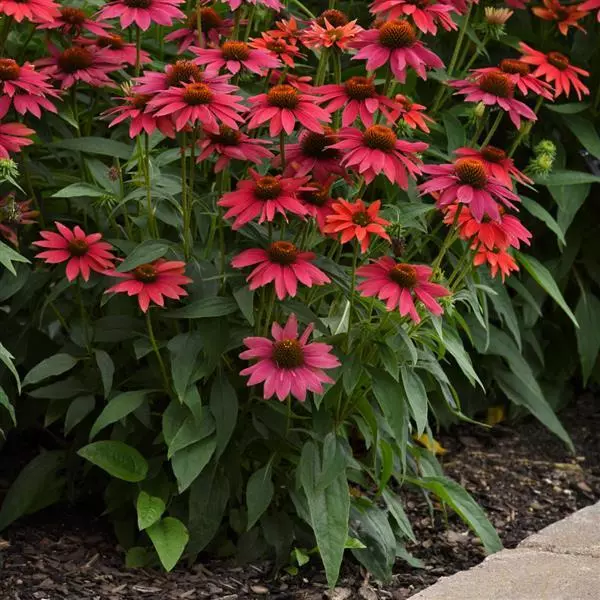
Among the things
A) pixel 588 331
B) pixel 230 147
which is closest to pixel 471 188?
pixel 230 147

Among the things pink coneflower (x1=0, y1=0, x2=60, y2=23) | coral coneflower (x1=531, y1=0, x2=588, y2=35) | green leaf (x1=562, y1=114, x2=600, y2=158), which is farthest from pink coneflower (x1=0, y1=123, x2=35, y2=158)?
green leaf (x1=562, y1=114, x2=600, y2=158)

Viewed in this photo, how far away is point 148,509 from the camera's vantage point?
2879 mm

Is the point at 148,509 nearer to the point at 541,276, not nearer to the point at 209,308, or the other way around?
the point at 209,308

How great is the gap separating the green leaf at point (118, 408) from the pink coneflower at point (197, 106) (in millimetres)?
674

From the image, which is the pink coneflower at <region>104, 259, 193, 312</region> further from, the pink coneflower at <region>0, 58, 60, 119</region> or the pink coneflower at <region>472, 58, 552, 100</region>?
the pink coneflower at <region>472, 58, 552, 100</region>

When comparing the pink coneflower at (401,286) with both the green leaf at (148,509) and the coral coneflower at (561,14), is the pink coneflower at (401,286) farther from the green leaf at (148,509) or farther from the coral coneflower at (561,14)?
the coral coneflower at (561,14)

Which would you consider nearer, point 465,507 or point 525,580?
point 525,580

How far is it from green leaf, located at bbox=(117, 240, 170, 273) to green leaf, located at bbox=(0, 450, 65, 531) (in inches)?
27.8

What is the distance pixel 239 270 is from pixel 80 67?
0.67 m

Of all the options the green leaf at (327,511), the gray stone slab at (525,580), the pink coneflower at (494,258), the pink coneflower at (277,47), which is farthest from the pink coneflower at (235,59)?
the gray stone slab at (525,580)

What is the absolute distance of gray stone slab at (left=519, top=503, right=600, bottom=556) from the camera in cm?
317

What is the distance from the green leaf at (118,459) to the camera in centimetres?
290

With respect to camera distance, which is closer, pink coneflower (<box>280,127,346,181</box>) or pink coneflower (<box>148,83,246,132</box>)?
pink coneflower (<box>148,83,246,132</box>)

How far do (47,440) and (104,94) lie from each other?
105 cm
